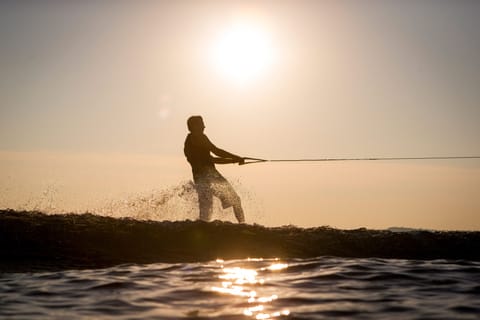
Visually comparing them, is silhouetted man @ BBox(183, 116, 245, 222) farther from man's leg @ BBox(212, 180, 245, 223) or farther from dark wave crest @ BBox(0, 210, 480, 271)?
dark wave crest @ BBox(0, 210, 480, 271)

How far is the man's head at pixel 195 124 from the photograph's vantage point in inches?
513

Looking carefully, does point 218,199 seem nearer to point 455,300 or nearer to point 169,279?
point 169,279

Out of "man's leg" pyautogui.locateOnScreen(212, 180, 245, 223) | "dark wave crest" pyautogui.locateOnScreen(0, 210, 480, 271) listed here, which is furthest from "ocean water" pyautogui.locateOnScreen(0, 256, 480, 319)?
"man's leg" pyautogui.locateOnScreen(212, 180, 245, 223)

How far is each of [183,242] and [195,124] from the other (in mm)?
3721

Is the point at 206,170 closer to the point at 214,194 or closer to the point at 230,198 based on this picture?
the point at 214,194

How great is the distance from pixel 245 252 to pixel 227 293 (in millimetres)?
3281

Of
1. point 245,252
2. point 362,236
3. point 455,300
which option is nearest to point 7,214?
point 245,252

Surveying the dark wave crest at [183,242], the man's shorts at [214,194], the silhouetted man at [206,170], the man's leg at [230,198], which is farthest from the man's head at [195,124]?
the dark wave crest at [183,242]

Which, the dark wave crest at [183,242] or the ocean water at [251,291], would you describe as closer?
the ocean water at [251,291]

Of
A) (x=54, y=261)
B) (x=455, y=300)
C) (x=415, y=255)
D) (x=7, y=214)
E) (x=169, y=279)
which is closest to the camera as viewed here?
(x=455, y=300)

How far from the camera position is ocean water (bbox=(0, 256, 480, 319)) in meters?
5.43

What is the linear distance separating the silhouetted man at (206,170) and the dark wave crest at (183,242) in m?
1.58

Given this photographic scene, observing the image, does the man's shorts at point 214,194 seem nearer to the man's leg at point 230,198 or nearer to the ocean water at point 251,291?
the man's leg at point 230,198

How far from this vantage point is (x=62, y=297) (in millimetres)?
6176
